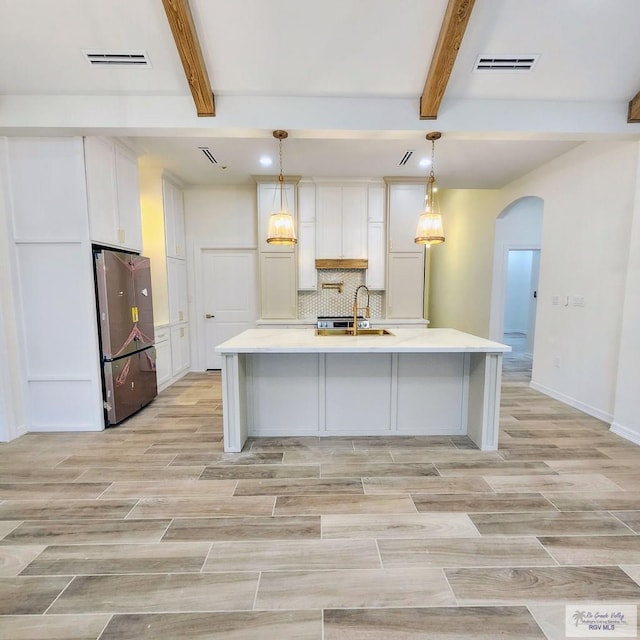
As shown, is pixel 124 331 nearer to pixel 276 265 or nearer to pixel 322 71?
pixel 276 265

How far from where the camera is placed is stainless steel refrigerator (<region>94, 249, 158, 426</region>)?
3000 millimetres

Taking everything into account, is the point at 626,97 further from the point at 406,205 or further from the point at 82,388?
the point at 82,388

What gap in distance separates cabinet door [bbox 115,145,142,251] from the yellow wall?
14.7 ft

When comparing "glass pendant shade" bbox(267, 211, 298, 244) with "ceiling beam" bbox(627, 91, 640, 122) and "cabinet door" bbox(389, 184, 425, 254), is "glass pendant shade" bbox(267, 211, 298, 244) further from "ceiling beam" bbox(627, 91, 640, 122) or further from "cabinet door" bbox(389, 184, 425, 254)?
"ceiling beam" bbox(627, 91, 640, 122)

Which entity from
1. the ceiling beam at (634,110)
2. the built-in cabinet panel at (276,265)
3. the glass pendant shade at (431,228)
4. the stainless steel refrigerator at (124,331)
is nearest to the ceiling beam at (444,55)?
the glass pendant shade at (431,228)

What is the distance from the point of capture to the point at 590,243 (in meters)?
3.44

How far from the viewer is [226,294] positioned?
5.10m

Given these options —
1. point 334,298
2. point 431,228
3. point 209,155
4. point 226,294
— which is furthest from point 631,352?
point 226,294

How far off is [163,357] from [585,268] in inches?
200

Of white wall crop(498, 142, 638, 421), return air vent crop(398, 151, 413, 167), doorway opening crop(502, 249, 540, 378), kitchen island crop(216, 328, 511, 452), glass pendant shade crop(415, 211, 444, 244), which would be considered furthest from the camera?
doorway opening crop(502, 249, 540, 378)

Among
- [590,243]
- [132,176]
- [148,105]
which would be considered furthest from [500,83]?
[132,176]

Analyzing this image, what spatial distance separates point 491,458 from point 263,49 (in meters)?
3.50

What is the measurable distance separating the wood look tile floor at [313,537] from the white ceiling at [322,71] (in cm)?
266

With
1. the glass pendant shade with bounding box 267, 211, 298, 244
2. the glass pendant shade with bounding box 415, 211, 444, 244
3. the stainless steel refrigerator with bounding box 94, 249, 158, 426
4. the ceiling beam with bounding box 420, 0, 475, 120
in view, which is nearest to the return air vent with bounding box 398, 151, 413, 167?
the ceiling beam with bounding box 420, 0, 475, 120
